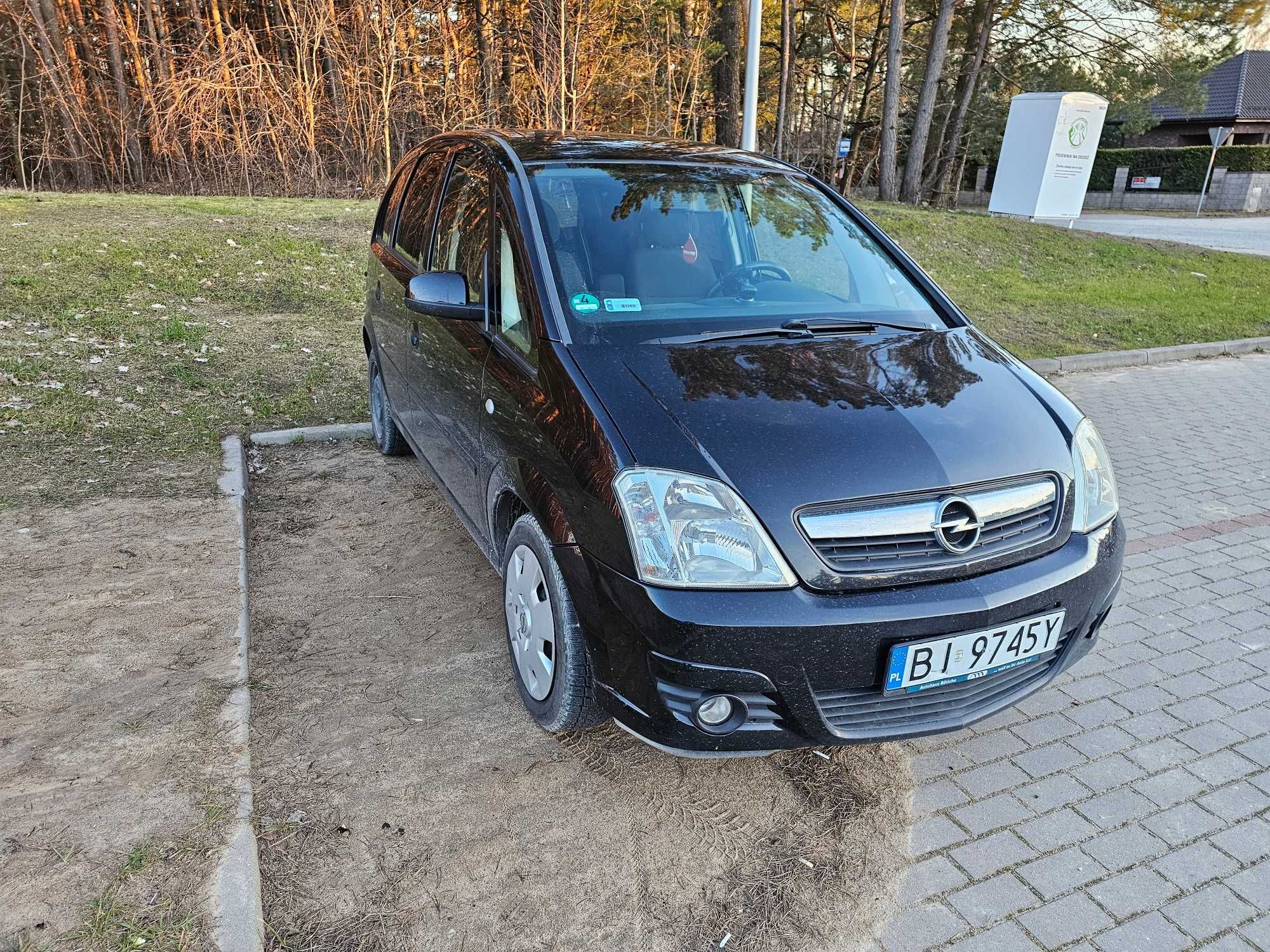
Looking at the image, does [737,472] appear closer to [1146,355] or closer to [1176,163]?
[1146,355]

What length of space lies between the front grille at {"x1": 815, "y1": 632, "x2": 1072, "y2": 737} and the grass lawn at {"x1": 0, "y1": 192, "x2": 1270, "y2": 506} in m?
3.81

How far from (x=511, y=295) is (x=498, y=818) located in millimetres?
1700

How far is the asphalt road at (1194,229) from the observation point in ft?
60.7

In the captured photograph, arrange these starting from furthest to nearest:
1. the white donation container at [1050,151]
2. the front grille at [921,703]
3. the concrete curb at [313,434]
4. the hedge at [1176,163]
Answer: the hedge at [1176,163] → the white donation container at [1050,151] → the concrete curb at [313,434] → the front grille at [921,703]

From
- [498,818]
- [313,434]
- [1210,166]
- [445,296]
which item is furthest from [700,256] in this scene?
[1210,166]

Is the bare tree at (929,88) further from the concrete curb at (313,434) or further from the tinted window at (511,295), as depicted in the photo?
the tinted window at (511,295)

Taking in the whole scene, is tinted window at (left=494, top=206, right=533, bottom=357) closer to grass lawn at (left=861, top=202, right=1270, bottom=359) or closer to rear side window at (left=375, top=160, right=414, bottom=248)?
rear side window at (left=375, top=160, right=414, bottom=248)

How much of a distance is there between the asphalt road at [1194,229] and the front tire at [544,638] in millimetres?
16595

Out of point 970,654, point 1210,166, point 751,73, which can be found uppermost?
point 751,73

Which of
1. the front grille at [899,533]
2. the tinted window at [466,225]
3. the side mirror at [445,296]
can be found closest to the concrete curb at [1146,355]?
the tinted window at [466,225]

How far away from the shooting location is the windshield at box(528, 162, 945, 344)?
120 inches

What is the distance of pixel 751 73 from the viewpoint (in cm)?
930

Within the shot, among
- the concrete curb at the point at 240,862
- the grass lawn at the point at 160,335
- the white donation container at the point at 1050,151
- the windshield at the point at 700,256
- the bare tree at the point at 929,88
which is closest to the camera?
the concrete curb at the point at 240,862

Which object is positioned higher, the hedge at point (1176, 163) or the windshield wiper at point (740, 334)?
the windshield wiper at point (740, 334)
